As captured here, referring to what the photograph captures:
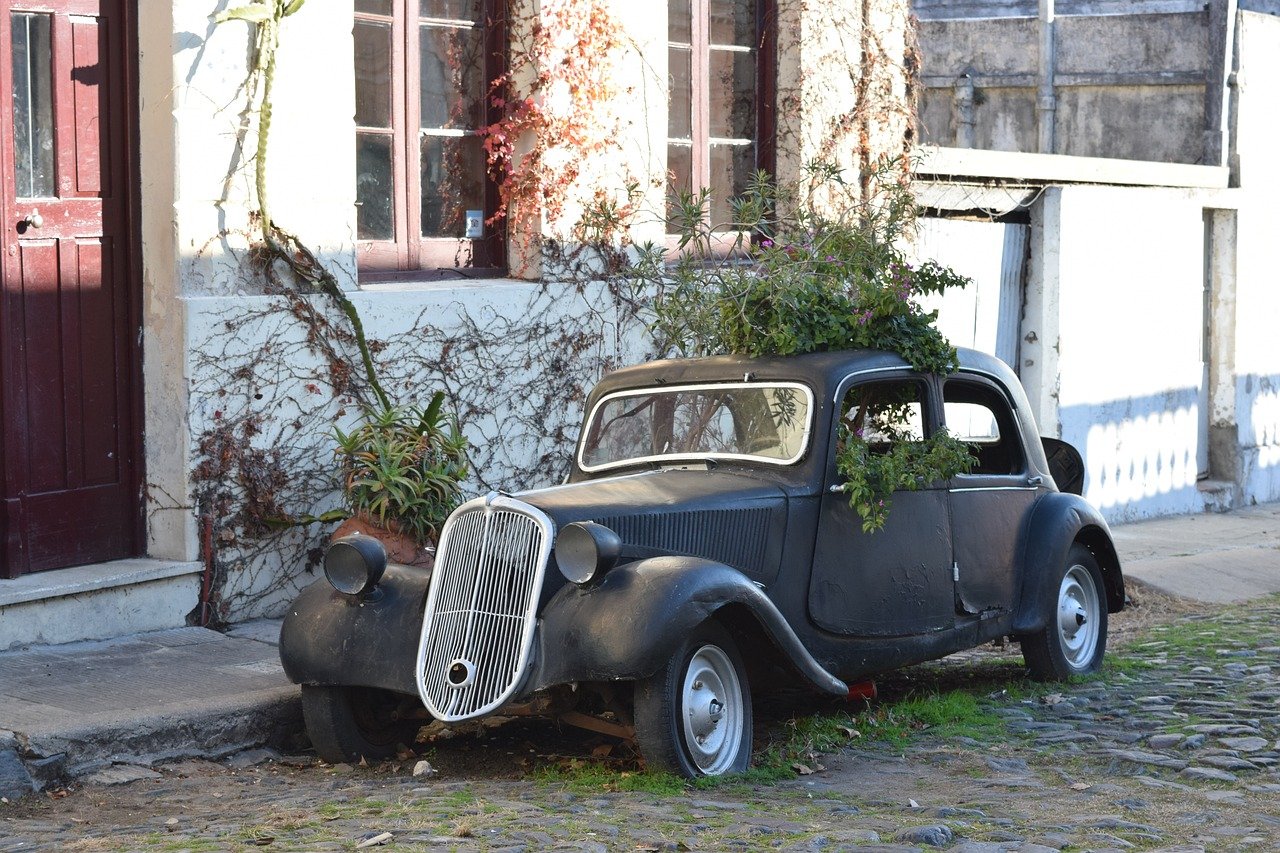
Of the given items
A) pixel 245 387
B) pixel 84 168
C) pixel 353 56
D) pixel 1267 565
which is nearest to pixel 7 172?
pixel 84 168

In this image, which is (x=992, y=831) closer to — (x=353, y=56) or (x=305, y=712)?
(x=305, y=712)

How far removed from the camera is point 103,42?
24.6ft

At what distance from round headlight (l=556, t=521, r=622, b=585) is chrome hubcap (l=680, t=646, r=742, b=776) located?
0.45 meters

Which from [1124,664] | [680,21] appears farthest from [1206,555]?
[680,21]

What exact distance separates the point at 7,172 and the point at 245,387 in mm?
1467

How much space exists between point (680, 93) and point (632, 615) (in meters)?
6.12

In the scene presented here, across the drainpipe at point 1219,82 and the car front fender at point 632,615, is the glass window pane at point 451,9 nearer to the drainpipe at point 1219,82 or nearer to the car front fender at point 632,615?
the car front fender at point 632,615

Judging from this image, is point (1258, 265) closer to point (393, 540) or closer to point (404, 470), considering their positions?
point (404, 470)

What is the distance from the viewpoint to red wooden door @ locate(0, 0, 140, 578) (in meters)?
7.13

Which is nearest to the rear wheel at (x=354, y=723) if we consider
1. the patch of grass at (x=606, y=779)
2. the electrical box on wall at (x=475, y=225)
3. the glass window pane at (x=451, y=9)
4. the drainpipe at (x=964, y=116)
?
the patch of grass at (x=606, y=779)

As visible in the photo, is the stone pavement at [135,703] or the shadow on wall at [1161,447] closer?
the stone pavement at [135,703]

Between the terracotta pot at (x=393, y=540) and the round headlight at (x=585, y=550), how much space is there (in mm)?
2369

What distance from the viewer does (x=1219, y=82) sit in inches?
583

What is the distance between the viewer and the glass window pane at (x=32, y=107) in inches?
282
